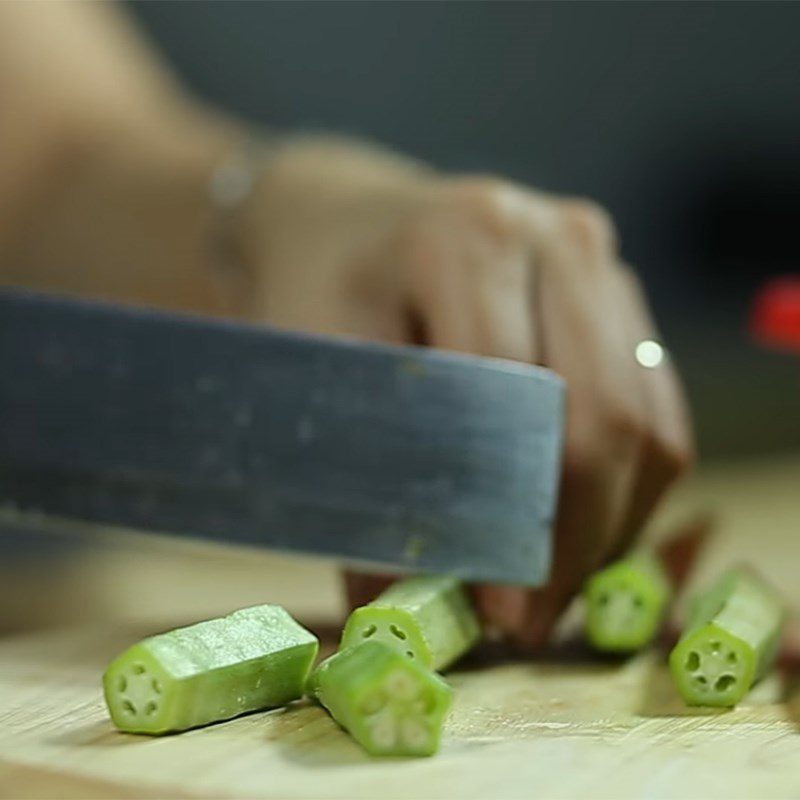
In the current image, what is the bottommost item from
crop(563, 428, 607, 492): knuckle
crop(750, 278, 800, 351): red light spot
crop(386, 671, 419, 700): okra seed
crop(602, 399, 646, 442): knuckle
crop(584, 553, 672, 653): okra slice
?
crop(584, 553, 672, 653): okra slice

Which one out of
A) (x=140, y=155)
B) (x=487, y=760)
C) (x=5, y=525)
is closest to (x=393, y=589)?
(x=487, y=760)

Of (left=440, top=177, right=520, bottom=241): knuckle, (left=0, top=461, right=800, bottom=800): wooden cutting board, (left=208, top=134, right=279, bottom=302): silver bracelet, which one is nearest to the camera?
(left=0, top=461, right=800, bottom=800): wooden cutting board

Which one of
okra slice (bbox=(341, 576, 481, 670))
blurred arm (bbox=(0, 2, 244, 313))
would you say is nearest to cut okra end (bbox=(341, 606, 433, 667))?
okra slice (bbox=(341, 576, 481, 670))

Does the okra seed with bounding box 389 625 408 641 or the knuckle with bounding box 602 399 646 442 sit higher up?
the knuckle with bounding box 602 399 646 442

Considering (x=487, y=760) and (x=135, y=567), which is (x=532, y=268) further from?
(x=135, y=567)

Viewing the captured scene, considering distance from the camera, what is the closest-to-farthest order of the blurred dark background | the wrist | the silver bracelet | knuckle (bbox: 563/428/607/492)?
knuckle (bbox: 563/428/607/492)
the silver bracelet
the wrist
the blurred dark background

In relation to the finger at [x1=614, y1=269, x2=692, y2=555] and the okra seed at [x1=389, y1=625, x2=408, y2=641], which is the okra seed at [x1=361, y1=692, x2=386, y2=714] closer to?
the okra seed at [x1=389, y1=625, x2=408, y2=641]
